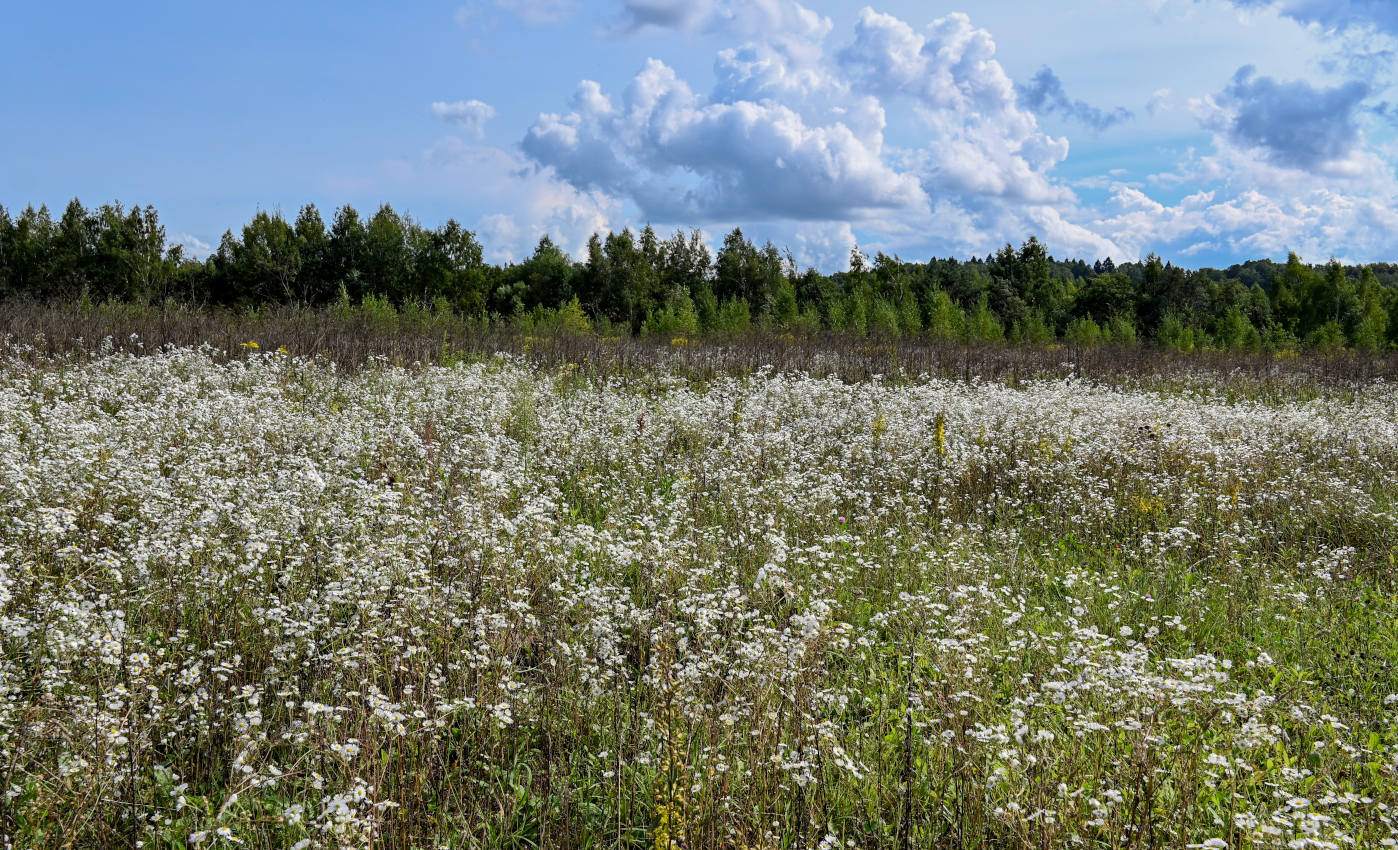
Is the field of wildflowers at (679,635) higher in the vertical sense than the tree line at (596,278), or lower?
lower

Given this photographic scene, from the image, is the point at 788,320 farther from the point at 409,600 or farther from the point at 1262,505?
the point at 409,600

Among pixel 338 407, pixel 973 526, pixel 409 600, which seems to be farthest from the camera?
pixel 338 407

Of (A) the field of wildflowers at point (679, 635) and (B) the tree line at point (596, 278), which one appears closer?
(A) the field of wildflowers at point (679, 635)

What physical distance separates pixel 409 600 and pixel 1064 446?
7.18 m

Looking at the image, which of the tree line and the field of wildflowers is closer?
the field of wildflowers

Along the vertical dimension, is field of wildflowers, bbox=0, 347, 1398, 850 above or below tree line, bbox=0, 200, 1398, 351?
below

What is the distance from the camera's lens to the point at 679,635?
3557 millimetres

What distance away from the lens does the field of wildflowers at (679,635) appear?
8.64 feet

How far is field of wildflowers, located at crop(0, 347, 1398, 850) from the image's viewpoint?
8.64 ft

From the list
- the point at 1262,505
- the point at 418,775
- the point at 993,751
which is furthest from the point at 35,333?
the point at 1262,505

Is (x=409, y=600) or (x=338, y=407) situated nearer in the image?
(x=409, y=600)

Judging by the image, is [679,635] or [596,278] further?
[596,278]

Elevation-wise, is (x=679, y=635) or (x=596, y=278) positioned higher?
(x=596, y=278)

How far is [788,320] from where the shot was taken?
2789 cm
